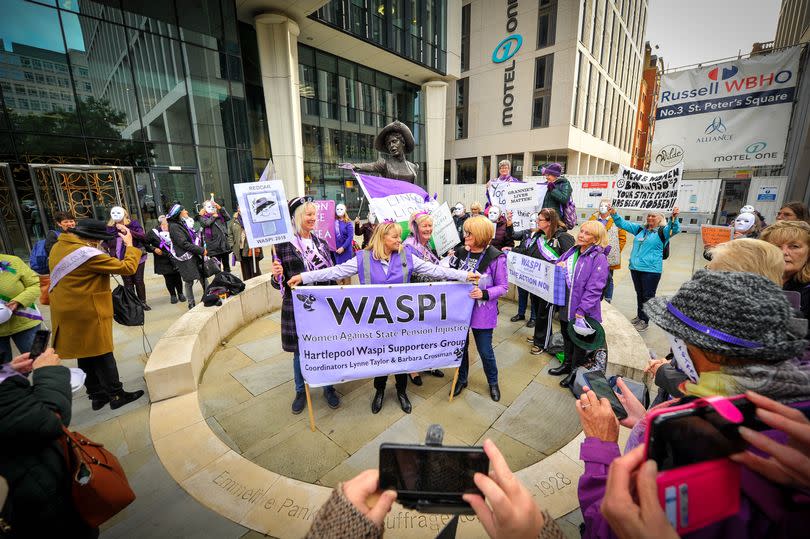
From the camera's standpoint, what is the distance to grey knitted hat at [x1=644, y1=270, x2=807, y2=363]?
0.96 m

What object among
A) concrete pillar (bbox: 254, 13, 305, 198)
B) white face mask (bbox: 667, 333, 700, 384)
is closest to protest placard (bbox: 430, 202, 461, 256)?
white face mask (bbox: 667, 333, 700, 384)

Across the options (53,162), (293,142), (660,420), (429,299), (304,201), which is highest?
(293,142)

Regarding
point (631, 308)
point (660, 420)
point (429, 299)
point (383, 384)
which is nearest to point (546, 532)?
point (660, 420)

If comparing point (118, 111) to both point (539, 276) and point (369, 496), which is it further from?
point (369, 496)

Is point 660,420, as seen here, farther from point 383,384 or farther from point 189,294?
point 189,294

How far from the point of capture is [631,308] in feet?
21.5

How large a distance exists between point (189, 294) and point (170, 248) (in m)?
0.92

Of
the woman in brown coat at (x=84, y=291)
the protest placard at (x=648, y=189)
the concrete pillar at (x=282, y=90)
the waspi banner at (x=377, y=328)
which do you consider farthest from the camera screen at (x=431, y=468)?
the concrete pillar at (x=282, y=90)

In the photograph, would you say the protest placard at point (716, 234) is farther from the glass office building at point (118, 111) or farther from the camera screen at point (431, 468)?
the glass office building at point (118, 111)

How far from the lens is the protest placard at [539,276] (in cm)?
412

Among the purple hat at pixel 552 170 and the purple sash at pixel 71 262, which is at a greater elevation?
the purple hat at pixel 552 170

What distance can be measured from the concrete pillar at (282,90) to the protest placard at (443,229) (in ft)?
38.0

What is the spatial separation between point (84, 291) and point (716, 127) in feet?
49.0

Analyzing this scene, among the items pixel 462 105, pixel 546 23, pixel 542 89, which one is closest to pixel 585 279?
pixel 542 89
